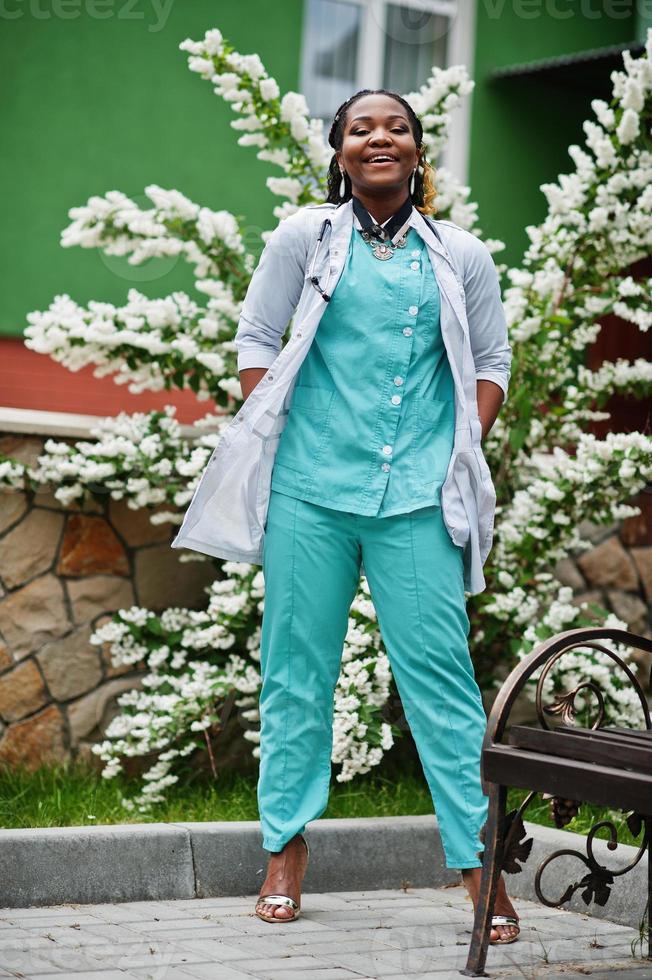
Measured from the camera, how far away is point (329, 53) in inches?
331

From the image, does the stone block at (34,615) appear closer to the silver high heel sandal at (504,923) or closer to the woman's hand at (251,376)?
the woman's hand at (251,376)

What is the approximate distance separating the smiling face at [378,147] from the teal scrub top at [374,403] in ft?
0.59

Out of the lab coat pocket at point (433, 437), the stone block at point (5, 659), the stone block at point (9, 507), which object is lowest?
the stone block at point (5, 659)

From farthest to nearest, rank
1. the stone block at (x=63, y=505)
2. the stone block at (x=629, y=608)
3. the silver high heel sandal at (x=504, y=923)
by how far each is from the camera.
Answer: the stone block at (x=629, y=608) → the stone block at (x=63, y=505) → the silver high heel sandal at (x=504, y=923)

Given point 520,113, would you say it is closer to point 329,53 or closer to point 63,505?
point 329,53

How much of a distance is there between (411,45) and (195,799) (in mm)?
A: 6176

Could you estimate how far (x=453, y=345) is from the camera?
10.8ft

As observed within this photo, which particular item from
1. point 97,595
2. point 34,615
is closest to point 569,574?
point 97,595

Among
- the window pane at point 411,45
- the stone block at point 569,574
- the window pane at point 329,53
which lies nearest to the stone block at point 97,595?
the stone block at point 569,574

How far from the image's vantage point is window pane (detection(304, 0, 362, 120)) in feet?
27.3

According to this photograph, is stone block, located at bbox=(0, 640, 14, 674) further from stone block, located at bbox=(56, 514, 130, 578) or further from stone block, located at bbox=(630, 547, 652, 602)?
stone block, located at bbox=(630, 547, 652, 602)

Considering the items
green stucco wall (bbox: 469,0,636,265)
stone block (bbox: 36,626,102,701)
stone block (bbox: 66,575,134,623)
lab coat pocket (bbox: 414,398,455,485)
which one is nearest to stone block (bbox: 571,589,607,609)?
stone block (bbox: 66,575,134,623)

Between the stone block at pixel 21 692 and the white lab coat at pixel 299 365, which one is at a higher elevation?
the white lab coat at pixel 299 365

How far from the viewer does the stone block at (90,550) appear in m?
4.93
